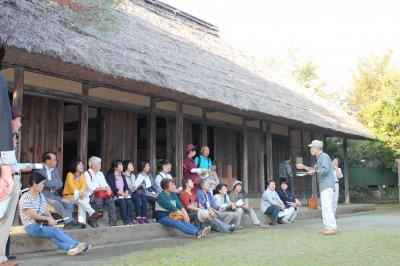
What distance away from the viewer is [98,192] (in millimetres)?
7105

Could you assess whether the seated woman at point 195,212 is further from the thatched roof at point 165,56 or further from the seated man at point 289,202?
the seated man at point 289,202

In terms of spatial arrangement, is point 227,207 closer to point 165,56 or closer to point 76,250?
point 165,56

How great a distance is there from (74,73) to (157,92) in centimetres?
185

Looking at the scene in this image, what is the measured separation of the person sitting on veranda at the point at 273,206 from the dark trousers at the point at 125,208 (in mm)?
3412

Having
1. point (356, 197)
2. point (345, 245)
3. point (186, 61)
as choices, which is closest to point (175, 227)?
point (345, 245)

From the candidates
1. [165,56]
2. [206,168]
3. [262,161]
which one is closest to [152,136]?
[206,168]

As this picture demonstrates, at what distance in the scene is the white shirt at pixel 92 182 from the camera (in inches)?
273

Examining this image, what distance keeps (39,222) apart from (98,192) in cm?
158

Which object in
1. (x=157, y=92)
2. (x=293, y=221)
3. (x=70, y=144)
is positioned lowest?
(x=293, y=221)

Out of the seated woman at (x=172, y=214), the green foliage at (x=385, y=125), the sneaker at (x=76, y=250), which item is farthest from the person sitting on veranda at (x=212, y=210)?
the green foliage at (x=385, y=125)

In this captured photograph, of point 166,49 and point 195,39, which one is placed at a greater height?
point 195,39

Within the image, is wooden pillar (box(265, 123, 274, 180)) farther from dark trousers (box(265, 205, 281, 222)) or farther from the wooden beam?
dark trousers (box(265, 205, 281, 222))

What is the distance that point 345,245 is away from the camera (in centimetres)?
608

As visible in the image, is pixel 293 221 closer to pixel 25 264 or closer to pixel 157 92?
pixel 157 92
